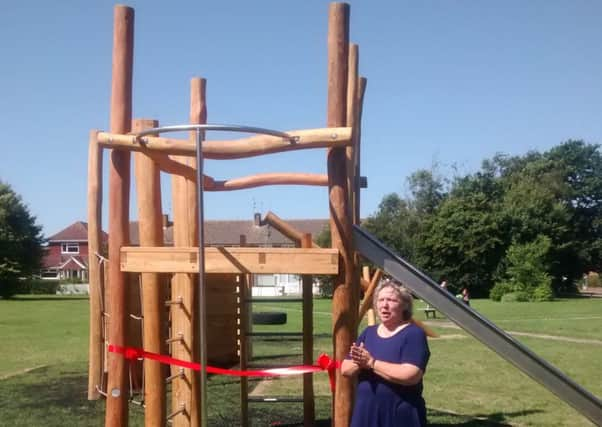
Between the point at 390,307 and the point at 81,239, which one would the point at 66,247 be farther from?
the point at 390,307

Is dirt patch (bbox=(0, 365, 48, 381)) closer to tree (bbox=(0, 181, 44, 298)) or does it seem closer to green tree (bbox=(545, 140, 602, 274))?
tree (bbox=(0, 181, 44, 298))

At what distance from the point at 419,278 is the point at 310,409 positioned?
8.14 ft

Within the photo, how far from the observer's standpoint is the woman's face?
4.18m

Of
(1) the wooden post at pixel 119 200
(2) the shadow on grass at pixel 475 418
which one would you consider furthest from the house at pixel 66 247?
(1) the wooden post at pixel 119 200

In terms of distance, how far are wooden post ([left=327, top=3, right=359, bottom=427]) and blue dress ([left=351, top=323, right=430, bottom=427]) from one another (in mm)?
641

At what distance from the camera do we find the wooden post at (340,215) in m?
4.87

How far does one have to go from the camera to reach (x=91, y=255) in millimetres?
10391

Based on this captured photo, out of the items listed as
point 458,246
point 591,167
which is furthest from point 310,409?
point 591,167

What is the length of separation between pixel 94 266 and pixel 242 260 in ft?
18.9

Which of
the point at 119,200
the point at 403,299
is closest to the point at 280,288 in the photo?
the point at 119,200

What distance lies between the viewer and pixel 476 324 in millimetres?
5293

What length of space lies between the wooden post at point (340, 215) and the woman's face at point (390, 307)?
681 millimetres

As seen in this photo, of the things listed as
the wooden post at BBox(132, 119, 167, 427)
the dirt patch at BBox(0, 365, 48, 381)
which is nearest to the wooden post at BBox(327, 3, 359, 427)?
the wooden post at BBox(132, 119, 167, 427)

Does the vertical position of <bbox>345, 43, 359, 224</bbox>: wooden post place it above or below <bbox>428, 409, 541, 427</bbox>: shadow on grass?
above
